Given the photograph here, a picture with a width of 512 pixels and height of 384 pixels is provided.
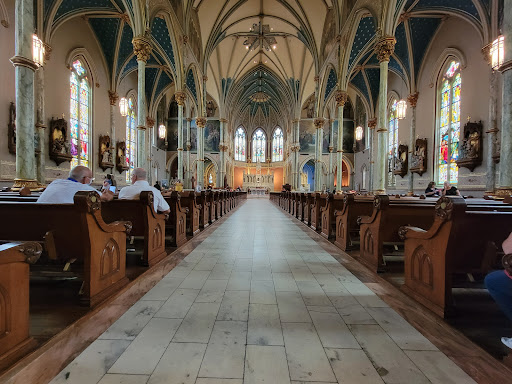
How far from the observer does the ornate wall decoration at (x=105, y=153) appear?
15672mm

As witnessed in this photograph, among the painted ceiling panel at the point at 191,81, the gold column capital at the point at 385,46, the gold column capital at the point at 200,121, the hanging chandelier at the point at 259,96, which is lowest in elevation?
the gold column capital at the point at 200,121

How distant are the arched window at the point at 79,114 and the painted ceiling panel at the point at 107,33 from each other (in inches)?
79.3

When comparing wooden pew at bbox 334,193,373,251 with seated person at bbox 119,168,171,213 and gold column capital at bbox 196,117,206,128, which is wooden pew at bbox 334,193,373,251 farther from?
gold column capital at bbox 196,117,206,128

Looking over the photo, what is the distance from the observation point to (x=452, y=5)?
38.5 ft

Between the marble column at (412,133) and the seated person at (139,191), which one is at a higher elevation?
the marble column at (412,133)

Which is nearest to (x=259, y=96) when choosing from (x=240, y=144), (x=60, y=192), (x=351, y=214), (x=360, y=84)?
(x=240, y=144)

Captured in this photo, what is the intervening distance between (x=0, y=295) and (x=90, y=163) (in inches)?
624

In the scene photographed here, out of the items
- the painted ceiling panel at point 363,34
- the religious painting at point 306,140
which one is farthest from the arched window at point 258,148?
the painted ceiling panel at point 363,34

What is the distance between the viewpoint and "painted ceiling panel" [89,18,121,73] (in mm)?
14508

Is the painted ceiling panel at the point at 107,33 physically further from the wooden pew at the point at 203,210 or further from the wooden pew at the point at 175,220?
the wooden pew at the point at 175,220

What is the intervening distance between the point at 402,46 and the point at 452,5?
382 centimetres

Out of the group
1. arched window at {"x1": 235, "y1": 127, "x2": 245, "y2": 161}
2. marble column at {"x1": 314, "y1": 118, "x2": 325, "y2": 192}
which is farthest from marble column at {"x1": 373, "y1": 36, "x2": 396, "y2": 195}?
arched window at {"x1": 235, "y1": 127, "x2": 245, "y2": 161}

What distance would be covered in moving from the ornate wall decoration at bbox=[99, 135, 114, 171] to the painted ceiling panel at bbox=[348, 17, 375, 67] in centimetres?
1524

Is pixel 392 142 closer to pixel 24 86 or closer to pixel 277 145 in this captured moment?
pixel 24 86
